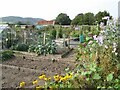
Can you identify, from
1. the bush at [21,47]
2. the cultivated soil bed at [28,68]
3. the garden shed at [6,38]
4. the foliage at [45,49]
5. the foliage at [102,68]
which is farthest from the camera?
the garden shed at [6,38]

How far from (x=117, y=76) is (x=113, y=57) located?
0.28 meters

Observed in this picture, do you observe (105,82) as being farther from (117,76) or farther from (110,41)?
(110,41)

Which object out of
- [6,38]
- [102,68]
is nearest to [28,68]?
[102,68]

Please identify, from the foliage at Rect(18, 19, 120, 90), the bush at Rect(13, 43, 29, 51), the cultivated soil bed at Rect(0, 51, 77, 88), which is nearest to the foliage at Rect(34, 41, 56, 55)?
the bush at Rect(13, 43, 29, 51)

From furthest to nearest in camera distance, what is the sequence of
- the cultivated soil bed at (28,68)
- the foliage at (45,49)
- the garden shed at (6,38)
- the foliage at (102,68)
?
the garden shed at (6,38), the foliage at (45,49), the cultivated soil bed at (28,68), the foliage at (102,68)

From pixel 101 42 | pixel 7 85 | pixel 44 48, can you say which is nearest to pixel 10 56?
pixel 44 48

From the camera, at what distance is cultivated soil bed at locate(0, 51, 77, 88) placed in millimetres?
5935

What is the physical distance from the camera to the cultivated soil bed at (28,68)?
5.94m

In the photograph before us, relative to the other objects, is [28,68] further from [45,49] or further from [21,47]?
[21,47]

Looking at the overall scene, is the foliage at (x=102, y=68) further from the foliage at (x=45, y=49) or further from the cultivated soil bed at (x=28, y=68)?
the foliage at (x=45, y=49)

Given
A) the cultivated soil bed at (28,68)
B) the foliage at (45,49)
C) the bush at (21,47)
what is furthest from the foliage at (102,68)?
the bush at (21,47)

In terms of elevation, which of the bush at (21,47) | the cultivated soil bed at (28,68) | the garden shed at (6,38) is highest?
the garden shed at (6,38)

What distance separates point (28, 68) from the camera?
7.21 m

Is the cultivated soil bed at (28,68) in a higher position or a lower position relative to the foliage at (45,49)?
lower
